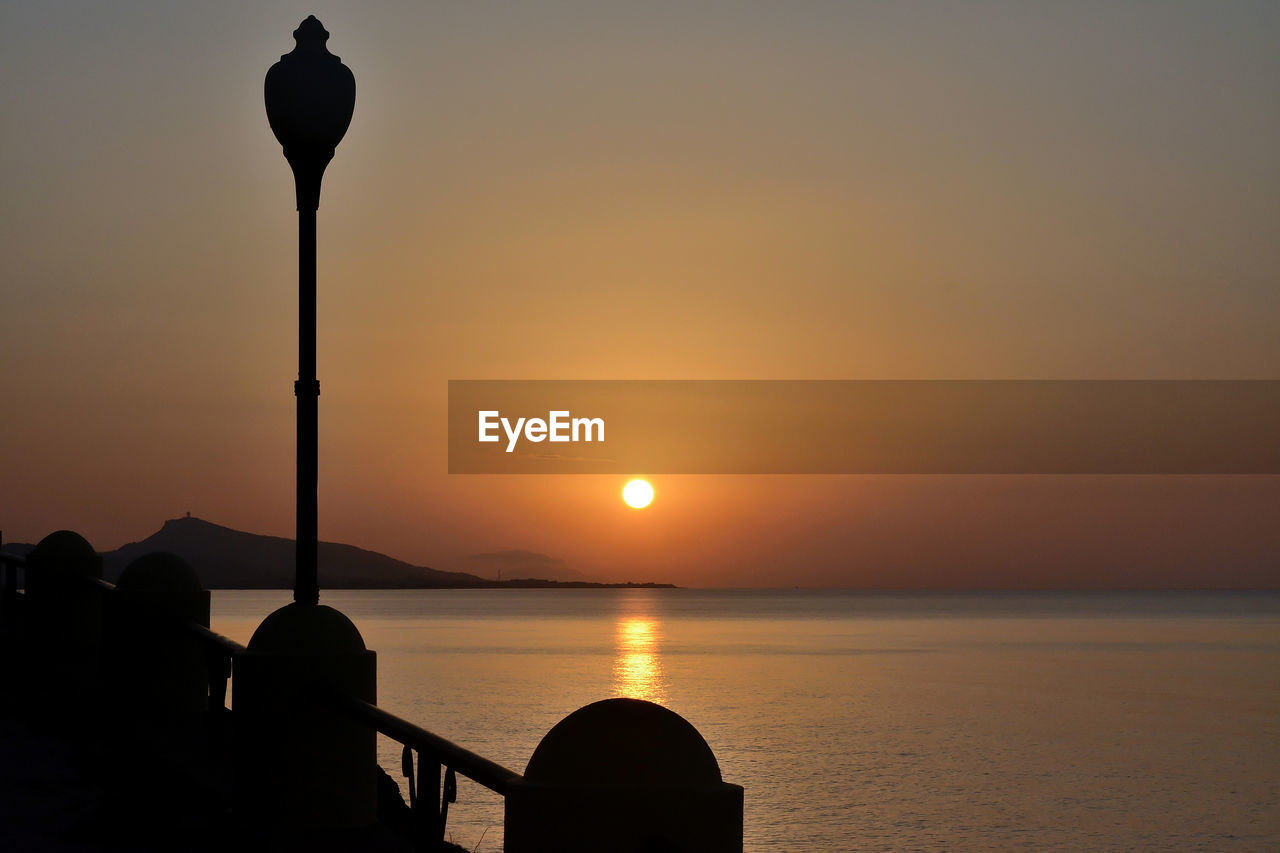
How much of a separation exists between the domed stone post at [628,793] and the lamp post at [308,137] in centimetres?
402

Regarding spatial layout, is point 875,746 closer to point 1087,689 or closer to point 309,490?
point 1087,689

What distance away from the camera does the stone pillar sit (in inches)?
321

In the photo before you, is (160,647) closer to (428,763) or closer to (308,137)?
(308,137)

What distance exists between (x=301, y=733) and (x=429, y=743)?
1749 millimetres

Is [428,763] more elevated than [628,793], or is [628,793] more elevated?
[628,793]

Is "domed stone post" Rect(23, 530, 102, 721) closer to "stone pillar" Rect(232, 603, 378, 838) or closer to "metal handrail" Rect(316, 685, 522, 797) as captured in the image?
"stone pillar" Rect(232, 603, 378, 838)

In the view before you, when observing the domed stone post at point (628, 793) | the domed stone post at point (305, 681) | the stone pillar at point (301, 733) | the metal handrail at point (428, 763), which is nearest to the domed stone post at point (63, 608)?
the metal handrail at point (428, 763)

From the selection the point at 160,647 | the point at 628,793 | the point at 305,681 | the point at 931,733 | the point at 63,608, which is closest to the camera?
the point at 628,793

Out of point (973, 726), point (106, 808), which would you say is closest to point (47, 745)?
Answer: point (106, 808)

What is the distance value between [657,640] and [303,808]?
560ft

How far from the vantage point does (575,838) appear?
15.6 feet

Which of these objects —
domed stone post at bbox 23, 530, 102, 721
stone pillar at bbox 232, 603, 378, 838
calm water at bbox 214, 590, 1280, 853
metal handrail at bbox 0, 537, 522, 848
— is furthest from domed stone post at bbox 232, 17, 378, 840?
calm water at bbox 214, 590, 1280, 853

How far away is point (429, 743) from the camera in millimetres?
6766

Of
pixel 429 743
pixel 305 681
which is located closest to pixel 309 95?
pixel 305 681
